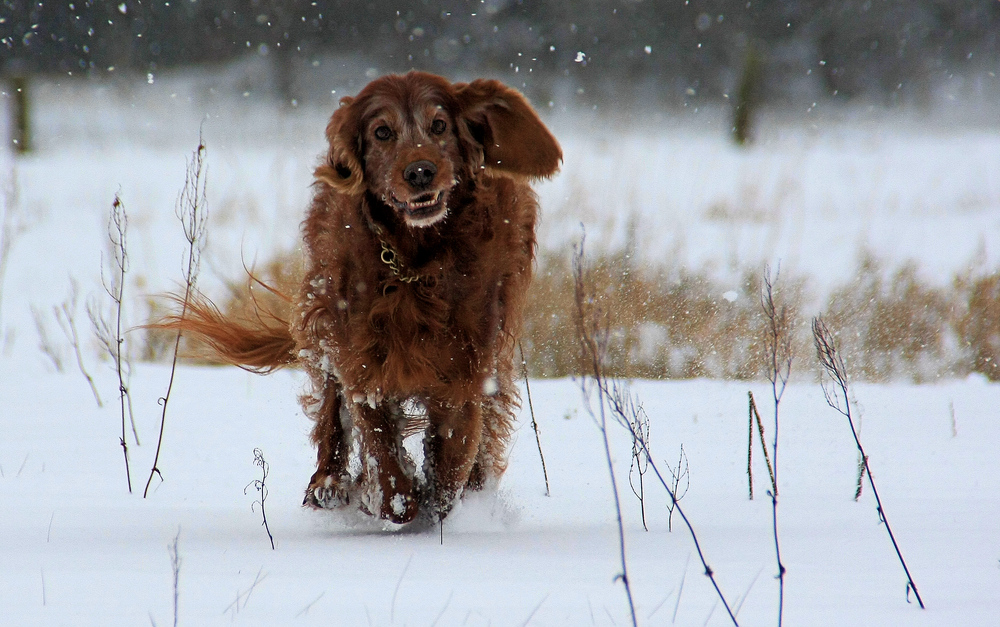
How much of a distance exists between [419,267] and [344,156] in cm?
42

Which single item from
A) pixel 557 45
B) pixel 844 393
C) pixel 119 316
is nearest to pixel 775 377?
pixel 844 393

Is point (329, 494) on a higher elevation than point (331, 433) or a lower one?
lower

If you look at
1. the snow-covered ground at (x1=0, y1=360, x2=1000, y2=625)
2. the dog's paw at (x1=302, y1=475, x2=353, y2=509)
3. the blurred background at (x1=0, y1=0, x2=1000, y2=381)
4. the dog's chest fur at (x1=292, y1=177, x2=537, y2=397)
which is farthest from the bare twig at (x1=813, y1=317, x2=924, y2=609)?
the blurred background at (x1=0, y1=0, x2=1000, y2=381)

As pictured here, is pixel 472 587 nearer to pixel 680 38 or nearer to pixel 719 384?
pixel 719 384

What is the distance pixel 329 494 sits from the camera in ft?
8.67

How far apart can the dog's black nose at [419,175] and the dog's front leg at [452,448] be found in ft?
2.38

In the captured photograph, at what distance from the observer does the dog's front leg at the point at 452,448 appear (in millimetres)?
2582

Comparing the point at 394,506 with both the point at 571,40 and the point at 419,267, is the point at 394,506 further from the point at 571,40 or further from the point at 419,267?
the point at 571,40

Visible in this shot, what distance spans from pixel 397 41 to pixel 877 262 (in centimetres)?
1044

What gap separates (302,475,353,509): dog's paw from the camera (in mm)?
2631

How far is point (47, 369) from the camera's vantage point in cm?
460

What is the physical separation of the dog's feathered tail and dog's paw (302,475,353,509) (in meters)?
0.62

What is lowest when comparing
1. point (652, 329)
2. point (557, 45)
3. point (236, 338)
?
point (236, 338)

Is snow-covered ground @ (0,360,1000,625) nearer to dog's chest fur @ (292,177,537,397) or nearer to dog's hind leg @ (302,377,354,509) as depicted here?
dog's hind leg @ (302,377,354,509)
